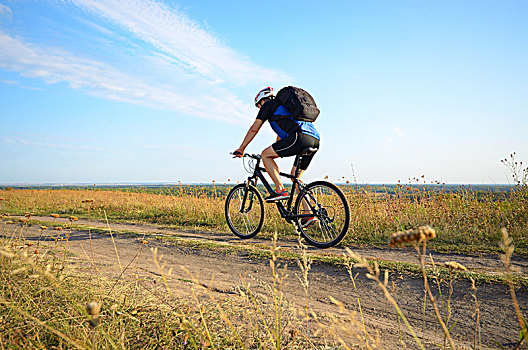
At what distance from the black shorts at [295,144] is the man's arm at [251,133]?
522 mm

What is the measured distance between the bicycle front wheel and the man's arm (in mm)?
953

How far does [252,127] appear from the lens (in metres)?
6.26

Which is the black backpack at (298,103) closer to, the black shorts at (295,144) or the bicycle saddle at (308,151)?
the black shorts at (295,144)

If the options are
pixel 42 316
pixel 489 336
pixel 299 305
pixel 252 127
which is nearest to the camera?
pixel 42 316

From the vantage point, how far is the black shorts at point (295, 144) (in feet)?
18.6

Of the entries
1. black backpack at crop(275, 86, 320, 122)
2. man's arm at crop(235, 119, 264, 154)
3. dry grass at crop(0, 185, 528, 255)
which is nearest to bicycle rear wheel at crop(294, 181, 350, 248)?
dry grass at crop(0, 185, 528, 255)

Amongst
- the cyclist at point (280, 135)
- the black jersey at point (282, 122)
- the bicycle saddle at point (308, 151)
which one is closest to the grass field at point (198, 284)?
the cyclist at point (280, 135)

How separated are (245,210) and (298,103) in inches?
113

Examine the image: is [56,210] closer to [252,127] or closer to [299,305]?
[252,127]

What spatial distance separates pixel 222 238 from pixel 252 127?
245 centimetres

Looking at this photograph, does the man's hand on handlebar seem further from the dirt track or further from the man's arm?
the dirt track

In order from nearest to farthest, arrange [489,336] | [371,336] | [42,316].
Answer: [42,316] → [371,336] → [489,336]

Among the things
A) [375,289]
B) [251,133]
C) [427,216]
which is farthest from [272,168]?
[427,216]

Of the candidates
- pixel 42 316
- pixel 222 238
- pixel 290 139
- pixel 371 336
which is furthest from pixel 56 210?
pixel 371 336
